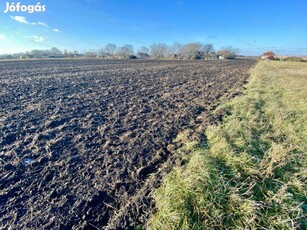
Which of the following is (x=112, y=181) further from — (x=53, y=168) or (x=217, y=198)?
(x=217, y=198)

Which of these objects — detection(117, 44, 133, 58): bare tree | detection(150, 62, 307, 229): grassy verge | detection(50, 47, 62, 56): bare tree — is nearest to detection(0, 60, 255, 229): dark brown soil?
detection(150, 62, 307, 229): grassy verge

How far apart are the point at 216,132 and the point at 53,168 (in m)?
3.65

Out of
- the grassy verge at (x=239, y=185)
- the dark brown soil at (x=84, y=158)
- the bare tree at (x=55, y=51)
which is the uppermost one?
the grassy verge at (x=239, y=185)

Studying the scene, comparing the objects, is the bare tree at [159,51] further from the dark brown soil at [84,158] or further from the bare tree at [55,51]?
the dark brown soil at [84,158]

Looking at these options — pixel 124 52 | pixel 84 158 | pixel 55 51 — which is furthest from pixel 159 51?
pixel 84 158

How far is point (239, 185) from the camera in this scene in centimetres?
268

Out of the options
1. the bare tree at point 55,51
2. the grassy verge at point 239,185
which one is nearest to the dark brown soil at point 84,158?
the grassy verge at point 239,185

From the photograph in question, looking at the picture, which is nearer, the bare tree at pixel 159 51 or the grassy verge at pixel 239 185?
the grassy verge at pixel 239 185

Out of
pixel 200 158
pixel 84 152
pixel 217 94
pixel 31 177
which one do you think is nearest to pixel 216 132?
pixel 200 158

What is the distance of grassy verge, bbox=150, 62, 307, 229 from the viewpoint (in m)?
2.20

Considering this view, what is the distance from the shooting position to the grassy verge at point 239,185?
2.20 metres

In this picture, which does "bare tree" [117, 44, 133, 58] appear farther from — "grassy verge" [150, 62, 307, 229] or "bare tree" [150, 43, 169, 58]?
"grassy verge" [150, 62, 307, 229]

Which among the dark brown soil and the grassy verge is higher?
the grassy verge

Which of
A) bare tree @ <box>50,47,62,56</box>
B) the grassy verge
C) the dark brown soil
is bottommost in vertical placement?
bare tree @ <box>50,47,62,56</box>
